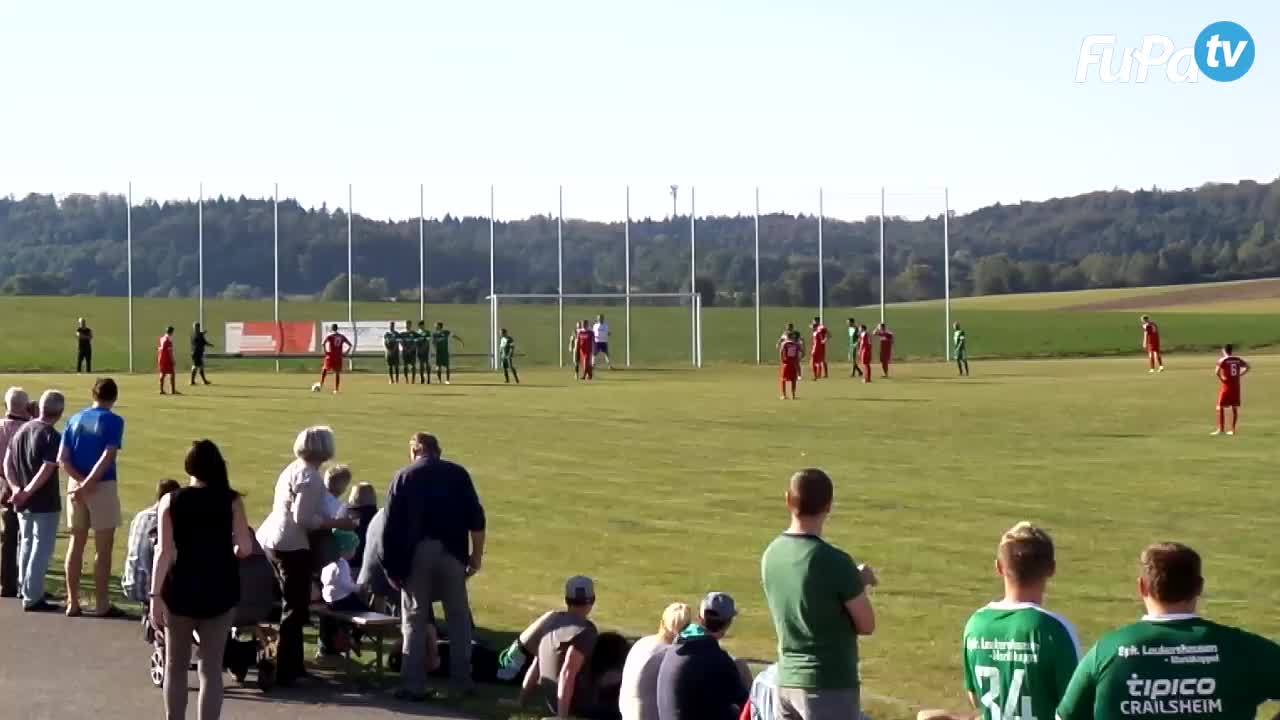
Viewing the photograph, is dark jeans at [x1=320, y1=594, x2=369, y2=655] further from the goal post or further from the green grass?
the green grass

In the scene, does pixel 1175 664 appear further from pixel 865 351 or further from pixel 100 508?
pixel 865 351

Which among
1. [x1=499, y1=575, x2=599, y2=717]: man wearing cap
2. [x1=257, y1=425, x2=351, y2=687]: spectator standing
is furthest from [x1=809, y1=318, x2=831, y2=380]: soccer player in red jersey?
[x1=499, y1=575, x2=599, y2=717]: man wearing cap

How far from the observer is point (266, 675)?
12750mm

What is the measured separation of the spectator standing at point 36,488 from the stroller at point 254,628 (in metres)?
2.55

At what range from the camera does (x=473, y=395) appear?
48.2 meters

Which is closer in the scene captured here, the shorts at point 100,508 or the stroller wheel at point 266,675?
the stroller wheel at point 266,675

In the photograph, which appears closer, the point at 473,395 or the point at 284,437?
the point at 284,437

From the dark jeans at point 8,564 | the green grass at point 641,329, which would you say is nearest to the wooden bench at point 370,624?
the dark jeans at point 8,564

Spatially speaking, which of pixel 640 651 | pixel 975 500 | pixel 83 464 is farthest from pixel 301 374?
pixel 640 651

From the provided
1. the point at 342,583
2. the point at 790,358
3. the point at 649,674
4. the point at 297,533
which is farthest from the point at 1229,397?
the point at 649,674

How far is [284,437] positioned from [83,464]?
60.8 feet

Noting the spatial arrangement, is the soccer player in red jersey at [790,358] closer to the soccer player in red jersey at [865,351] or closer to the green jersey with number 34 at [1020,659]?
the soccer player in red jersey at [865,351]

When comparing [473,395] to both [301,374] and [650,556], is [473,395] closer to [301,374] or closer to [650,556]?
[301,374]

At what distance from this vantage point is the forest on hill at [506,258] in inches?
3775
